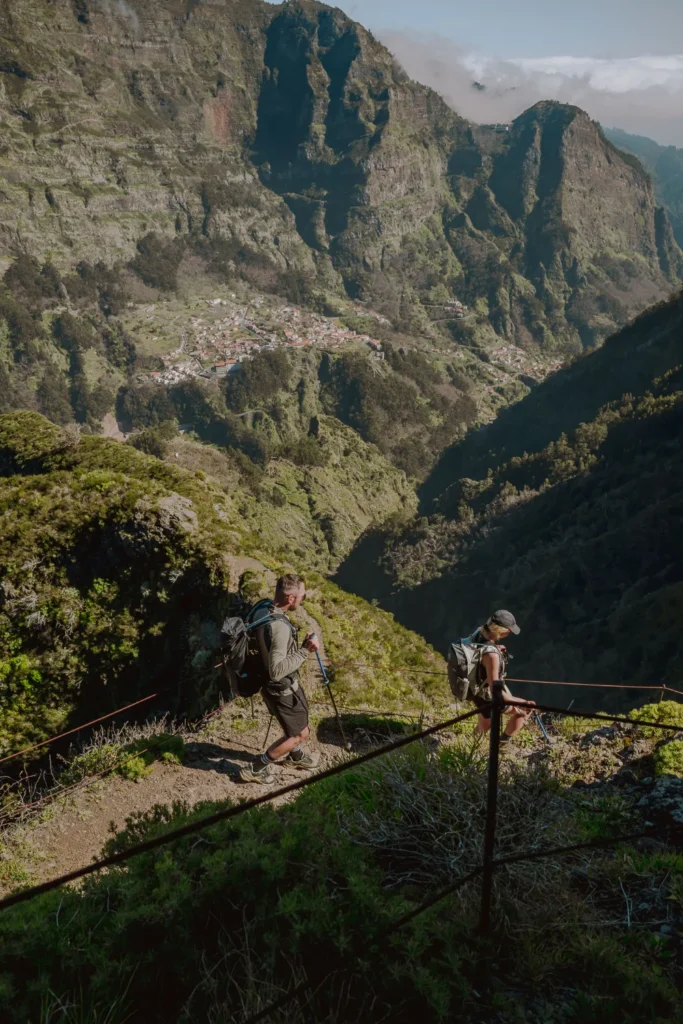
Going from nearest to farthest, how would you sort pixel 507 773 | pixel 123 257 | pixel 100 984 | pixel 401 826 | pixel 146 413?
pixel 100 984 → pixel 401 826 → pixel 507 773 → pixel 146 413 → pixel 123 257

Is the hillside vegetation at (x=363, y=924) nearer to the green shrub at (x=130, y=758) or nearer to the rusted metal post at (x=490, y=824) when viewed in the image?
the rusted metal post at (x=490, y=824)

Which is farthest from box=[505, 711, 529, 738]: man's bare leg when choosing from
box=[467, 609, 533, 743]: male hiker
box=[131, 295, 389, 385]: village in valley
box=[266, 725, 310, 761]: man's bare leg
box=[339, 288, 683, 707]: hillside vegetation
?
box=[131, 295, 389, 385]: village in valley

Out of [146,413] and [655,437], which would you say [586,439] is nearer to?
[655,437]

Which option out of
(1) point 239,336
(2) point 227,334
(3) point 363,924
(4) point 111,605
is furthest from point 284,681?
(2) point 227,334

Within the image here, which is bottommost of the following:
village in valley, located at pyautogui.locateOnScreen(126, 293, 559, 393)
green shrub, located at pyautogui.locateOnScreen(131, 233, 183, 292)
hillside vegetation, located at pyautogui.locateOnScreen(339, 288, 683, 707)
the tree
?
hillside vegetation, located at pyautogui.locateOnScreen(339, 288, 683, 707)

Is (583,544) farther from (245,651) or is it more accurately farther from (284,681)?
(245,651)

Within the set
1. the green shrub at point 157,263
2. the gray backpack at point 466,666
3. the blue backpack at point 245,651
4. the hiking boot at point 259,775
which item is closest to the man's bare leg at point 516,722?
the gray backpack at point 466,666

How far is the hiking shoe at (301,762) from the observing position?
278 inches

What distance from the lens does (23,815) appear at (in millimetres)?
7133

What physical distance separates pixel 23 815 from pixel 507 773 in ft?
18.4

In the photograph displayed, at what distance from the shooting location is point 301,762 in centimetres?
705

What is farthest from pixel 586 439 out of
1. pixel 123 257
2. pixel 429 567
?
pixel 123 257

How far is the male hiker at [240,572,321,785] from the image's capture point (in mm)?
6184

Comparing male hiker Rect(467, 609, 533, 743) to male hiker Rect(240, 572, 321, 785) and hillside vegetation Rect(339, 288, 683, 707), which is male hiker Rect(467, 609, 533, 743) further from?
hillside vegetation Rect(339, 288, 683, 707)
